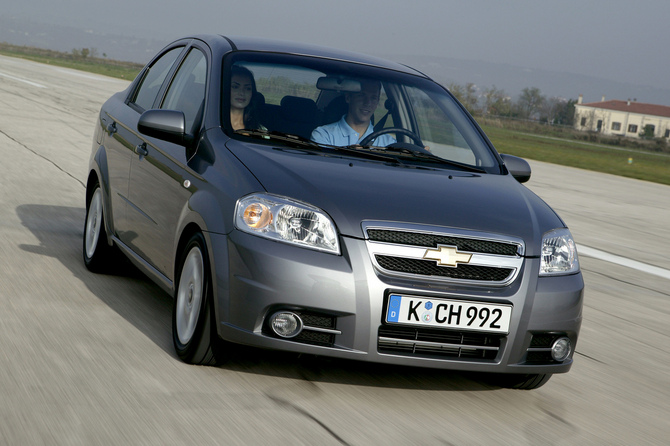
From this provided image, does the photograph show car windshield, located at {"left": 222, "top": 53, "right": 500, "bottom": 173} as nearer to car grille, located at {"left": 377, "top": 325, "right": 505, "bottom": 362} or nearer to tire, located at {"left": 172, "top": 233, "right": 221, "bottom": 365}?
tire, located at {"left": 172, "top": 233, "right": 221, "bottom": 365}

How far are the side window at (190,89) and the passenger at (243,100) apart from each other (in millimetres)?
183

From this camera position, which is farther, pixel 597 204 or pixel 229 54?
pixel 597 204

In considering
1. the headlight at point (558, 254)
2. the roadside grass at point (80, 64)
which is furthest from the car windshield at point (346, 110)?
the roadside grass at point (80, 64)

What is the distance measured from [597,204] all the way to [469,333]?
1115 centimetres

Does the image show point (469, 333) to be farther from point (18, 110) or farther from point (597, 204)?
point (18, 110)

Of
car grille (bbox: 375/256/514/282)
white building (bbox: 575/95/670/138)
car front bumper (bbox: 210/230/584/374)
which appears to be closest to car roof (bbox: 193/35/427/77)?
car front bumper (bbox: 210/230/584/374)

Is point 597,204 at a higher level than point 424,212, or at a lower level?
lower

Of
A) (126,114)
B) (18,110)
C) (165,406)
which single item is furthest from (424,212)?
(18,110)

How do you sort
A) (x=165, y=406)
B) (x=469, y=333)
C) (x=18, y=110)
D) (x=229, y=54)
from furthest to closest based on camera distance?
(x=18, y=110) < (x=229, y=54) < (x=469, y=333) < (x=165, y=406)

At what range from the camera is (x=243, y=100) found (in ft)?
16.2

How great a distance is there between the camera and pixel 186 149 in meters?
4.73

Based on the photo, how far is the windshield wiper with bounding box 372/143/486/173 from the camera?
495 centimetres

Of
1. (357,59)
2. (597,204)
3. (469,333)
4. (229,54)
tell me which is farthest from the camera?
(597,204)

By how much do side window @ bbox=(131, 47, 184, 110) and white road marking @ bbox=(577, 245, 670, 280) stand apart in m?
4.86
